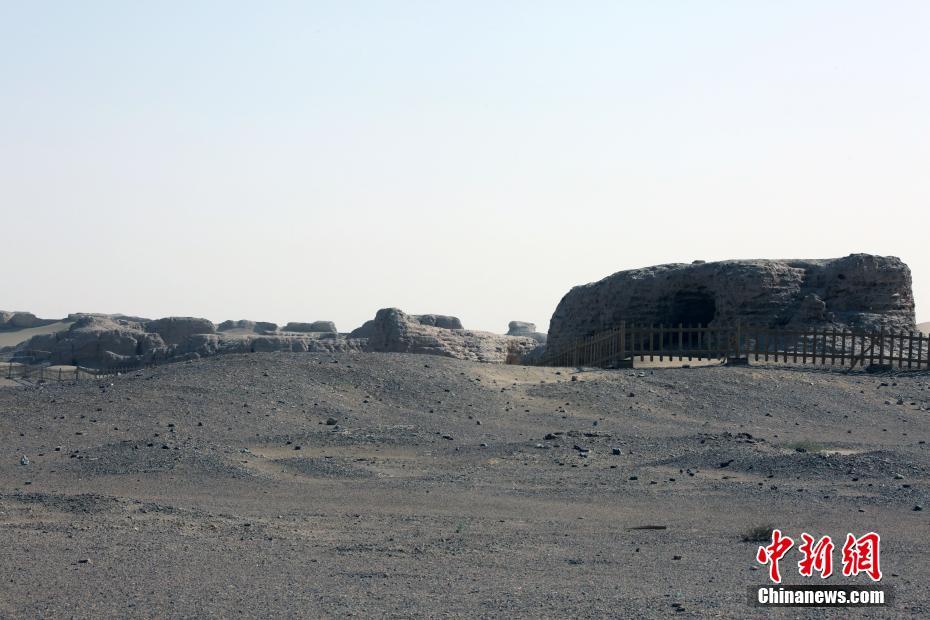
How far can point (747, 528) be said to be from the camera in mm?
10602

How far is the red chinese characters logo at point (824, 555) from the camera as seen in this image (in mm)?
8570

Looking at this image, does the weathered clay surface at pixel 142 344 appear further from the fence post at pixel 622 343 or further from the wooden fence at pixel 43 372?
the fence post at pixel 622 343

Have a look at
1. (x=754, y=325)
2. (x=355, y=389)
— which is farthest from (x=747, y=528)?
(x=754, y=325)

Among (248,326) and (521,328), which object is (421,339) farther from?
(521,328)

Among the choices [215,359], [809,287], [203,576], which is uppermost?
[809,287]

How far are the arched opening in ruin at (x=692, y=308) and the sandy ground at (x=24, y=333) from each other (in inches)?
1678

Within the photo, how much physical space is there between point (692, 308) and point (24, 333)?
158 feet

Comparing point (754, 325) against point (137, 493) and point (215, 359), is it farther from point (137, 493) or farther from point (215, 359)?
point (137, 493)

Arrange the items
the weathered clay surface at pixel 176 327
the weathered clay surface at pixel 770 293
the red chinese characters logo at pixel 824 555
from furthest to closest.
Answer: the weathered clay surface at pixel 176 327
the weathered clay surface at pixel 770 293
the red chinese characters logo at pixel 824 555

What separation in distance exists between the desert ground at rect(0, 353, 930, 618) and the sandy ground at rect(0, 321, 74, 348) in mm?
47364

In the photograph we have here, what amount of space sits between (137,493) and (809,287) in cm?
2176

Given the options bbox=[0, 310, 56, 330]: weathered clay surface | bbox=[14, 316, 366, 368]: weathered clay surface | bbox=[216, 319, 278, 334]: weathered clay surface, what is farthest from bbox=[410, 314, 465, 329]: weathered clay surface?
bbox=[0, 310, 56, 330]: weathered clay surface

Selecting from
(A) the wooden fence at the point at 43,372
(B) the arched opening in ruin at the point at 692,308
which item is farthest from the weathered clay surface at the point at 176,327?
(B) the arched opening in ruin at the point at 692,308

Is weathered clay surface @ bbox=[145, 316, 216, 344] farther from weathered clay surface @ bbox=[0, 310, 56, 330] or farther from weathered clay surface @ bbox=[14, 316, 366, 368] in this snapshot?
weathered clay surface @ bbox=[0, 310, 56, 330]
